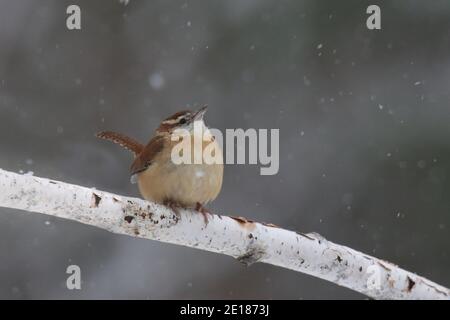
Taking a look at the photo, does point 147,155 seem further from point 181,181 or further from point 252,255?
point 252,255

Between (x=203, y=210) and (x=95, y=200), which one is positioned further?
(x=203, y=210)

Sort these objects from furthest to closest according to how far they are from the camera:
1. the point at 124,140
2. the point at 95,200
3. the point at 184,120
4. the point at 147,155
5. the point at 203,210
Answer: the point at 124,140
the point at 184,120
the point at 147,155
the point at 203,210
the point at 95,200

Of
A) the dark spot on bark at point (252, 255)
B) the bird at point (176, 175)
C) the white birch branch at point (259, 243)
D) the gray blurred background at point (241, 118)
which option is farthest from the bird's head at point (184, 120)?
the gray blurred background at point (241, 118)

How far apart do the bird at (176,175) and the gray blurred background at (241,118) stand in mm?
3955

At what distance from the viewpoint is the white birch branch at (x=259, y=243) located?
3.81m

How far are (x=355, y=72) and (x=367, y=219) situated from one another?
1901 mm

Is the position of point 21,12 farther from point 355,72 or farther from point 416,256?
point 416,256

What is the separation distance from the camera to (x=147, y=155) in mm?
4648

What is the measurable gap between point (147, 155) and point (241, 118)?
14.9 ft

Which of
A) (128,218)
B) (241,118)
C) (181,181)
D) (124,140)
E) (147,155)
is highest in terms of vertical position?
(241,118)

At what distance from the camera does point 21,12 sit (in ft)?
31.3

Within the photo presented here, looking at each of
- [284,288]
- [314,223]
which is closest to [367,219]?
[314,223]

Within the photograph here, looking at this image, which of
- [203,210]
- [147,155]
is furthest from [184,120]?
[203,210]

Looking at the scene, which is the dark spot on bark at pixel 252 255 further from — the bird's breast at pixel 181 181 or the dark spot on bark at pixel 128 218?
the dark spot on bark at pixel 128 218
